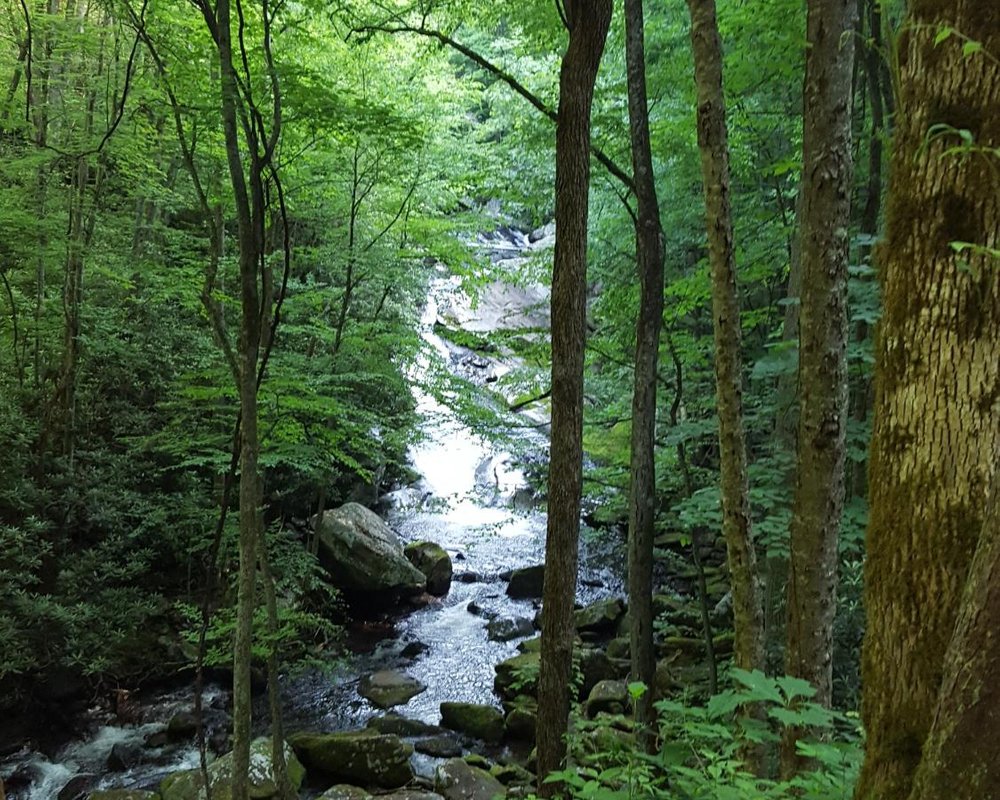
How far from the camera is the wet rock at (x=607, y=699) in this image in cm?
804

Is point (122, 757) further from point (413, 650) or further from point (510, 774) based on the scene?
point (510, 774)

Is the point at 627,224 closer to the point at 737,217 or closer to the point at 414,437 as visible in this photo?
the point at 737,217

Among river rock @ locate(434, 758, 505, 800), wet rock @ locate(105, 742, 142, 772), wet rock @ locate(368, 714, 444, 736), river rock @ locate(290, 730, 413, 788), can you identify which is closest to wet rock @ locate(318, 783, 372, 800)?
river rock @ locate(290, 730, 413, 788)

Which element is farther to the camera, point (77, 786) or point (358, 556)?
point (358, 556)

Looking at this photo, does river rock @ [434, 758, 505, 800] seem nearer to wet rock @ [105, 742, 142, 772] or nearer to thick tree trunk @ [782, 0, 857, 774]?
wet rock @ [105, 742, 142, 772]

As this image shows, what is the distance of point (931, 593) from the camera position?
1.65 meters

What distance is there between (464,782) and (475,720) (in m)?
1.50

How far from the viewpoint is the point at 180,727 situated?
7.92 m

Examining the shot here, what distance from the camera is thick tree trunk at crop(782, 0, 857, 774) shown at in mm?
3184

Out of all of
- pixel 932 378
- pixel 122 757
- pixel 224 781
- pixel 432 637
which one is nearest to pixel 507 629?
pixel 432 637

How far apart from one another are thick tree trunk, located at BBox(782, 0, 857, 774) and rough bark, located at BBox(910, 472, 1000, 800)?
1.90 meters

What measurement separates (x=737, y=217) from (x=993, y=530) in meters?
8.22

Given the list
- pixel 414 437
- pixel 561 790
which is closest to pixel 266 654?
pixel 561 790

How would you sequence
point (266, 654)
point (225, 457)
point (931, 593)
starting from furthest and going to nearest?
point (225, 457) < point (266, 654) < point (931, 593)
